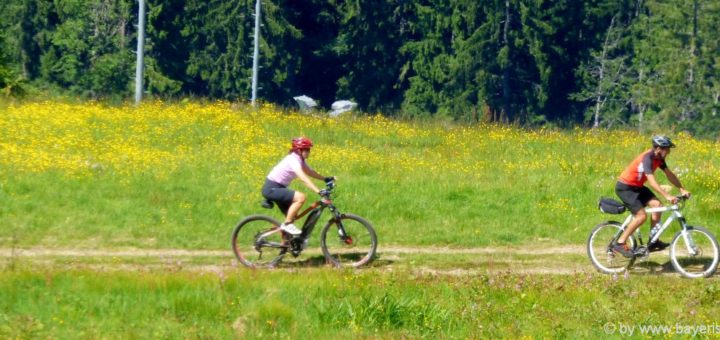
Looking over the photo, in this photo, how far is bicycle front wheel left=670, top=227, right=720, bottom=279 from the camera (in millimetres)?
16312

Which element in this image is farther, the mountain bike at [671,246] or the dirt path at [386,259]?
the dirt path at [386,259]

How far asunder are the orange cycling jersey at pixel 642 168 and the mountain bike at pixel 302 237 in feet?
11.7

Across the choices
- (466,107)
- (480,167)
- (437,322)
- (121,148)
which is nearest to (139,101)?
(121,148)

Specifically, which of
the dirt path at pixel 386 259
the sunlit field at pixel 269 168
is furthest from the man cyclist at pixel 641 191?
the sunlit field at pixel 269 168

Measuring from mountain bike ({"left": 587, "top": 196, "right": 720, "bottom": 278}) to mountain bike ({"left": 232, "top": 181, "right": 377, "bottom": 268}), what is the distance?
3.16 m

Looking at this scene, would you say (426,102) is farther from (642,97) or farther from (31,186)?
(31,186)

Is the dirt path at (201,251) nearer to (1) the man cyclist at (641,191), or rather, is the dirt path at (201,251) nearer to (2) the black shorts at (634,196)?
(1) the man cyclist at (641,191)

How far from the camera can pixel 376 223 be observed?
1961 centimetres

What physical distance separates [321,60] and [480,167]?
142ft

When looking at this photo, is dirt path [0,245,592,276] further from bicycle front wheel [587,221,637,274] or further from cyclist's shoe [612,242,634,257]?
cyclist's shoe [612,242,634,257]

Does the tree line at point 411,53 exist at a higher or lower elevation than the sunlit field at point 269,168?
lower

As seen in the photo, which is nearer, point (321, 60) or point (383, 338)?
point (383, 338)

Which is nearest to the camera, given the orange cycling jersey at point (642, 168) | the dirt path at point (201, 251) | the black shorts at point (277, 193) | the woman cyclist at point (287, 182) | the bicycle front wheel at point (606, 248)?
the orange cycling jersey at point (642, 168)

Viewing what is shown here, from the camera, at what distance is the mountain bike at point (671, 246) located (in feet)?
53.8
